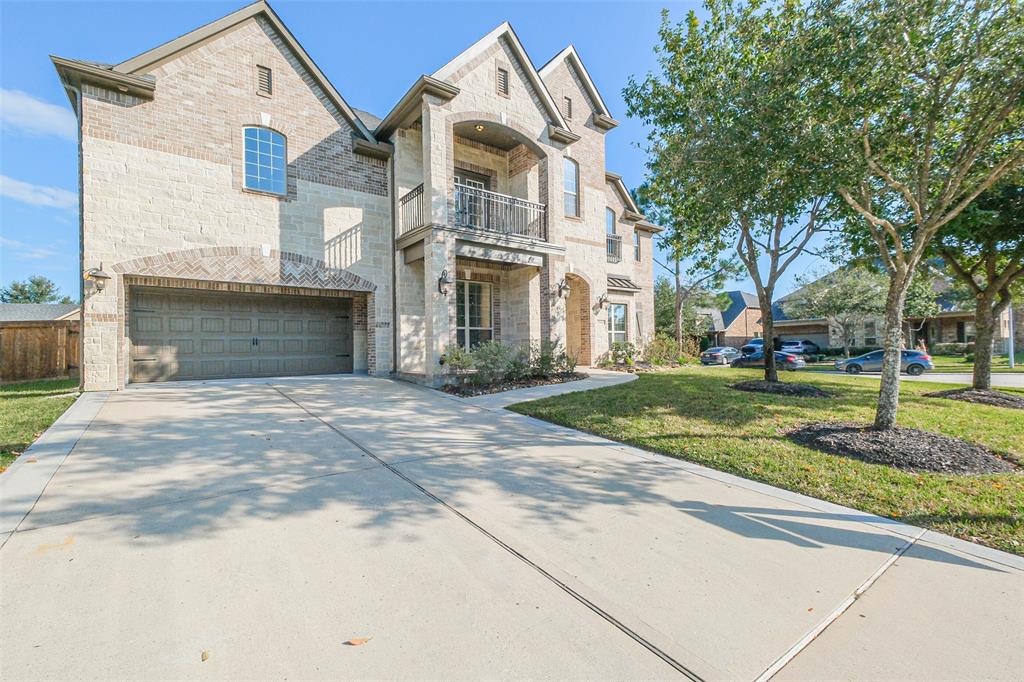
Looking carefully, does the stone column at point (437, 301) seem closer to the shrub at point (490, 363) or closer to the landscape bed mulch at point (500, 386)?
the landscape bed mulch at point (500, 386)

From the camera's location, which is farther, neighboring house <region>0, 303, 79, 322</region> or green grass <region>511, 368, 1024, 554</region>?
neighboring house <region>0, 303, 79, 322</region>

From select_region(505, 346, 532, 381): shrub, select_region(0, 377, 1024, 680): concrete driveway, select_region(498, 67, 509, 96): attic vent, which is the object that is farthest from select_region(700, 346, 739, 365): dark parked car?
select_region(0, 377, 1024, 680): concrete driveway

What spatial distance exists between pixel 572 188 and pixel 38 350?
17.7 meters

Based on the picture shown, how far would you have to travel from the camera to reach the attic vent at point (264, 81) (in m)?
11.2

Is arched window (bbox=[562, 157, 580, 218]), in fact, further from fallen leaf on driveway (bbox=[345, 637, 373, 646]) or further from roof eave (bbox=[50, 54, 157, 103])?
fallen leaf on driveway (bbox=[345, 637, 373, 646])

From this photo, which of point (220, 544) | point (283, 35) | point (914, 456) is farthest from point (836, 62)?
point (283, 35)

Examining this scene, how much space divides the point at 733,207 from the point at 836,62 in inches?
93.1

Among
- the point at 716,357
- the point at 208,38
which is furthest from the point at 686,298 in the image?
the point at 208,38

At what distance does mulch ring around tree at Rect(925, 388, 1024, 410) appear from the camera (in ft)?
30.7

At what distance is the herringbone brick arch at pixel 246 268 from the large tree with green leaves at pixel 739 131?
28.0 ft

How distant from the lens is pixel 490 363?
35.3 ft

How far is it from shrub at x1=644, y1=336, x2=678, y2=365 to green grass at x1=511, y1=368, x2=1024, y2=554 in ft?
19.8

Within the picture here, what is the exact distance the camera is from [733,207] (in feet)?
25.3

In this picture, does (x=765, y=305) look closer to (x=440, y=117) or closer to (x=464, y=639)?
(x=440, y=117)
